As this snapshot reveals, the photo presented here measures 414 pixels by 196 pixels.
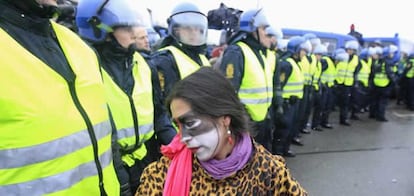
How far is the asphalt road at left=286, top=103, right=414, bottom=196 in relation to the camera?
5262 millimetres

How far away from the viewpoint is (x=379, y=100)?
1047 centimetres

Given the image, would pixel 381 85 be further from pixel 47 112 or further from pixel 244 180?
pixel 47 112

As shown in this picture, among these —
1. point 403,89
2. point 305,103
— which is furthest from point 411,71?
point 305,103

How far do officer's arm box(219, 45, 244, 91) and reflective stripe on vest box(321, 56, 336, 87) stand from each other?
555 centimetres

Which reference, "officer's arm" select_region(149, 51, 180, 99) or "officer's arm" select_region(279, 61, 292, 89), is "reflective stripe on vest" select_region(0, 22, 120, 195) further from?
"officer's arm" select_region(279, 61, 292, 89)

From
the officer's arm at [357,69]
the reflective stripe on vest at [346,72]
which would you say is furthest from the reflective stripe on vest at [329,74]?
the officer's arm at [357,69]

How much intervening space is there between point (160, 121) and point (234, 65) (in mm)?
1348

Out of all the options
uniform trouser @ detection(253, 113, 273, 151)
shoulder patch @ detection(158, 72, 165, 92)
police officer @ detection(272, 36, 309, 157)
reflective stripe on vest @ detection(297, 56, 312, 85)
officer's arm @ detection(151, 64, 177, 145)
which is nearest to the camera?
officer's arm @ detection(151, 64, 177, 145)

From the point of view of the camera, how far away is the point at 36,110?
1420 mm

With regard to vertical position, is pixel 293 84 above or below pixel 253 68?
below

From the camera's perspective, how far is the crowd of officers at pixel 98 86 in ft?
4.63

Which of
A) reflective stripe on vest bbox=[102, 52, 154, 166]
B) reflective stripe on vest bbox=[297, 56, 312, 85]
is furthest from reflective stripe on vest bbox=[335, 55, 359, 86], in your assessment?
reflective stripe on vest bbox=[102, 52, 154, 166]

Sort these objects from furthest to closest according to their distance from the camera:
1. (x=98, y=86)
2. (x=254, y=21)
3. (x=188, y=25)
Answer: (x=254, y=21)
(x=188, y=25)
(x=98, y=86)

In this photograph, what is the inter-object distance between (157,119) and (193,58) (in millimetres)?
795
